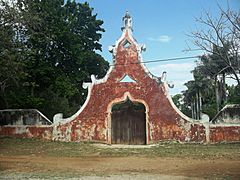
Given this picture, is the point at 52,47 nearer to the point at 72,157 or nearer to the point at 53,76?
the point at 53,76

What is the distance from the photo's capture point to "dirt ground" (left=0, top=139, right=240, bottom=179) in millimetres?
10812

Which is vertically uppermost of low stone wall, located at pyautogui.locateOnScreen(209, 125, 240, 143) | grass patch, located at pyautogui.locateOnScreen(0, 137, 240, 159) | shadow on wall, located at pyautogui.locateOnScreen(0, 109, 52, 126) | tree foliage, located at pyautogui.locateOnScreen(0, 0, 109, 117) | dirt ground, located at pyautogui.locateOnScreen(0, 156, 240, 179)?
tree foliage, located at pyautogui.locateOnScreen(0, 0, 109, 117)

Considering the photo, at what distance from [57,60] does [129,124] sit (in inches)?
343

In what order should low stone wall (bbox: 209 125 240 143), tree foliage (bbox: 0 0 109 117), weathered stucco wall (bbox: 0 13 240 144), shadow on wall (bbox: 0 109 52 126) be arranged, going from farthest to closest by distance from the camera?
tree foliage (bbox: 0 0 109 117), shadow on wall (bbox: 0 109 52 126), weathered stucco wall (bbox: 0 13 240 144), low stone wall (bbox: 209 125 240 143)

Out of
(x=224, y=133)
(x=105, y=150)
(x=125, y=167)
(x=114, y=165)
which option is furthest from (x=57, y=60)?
(x=125, y=167)

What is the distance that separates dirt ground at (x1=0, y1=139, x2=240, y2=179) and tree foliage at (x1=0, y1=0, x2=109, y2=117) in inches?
227

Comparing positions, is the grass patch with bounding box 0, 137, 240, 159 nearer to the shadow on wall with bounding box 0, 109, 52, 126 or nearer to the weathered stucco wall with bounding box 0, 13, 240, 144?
the weathered stucco wall with bounding box 0, 13, 240, 144

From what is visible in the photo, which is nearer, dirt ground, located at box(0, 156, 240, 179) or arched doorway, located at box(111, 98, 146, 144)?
dirt ground, located at box(0, 156, 240, 179)

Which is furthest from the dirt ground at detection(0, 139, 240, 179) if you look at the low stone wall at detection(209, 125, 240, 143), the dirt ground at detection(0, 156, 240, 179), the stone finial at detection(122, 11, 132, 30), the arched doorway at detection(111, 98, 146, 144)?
the stone finial at detection(122, 11, 132, 30)

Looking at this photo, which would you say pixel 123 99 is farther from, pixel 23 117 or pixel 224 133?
pixel 23 117

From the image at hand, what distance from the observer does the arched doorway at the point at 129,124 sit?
70.2 ft

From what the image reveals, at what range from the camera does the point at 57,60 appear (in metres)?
27.4

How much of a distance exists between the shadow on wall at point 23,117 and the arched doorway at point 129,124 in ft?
12.2

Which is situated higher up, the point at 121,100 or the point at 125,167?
the point at 121,100
